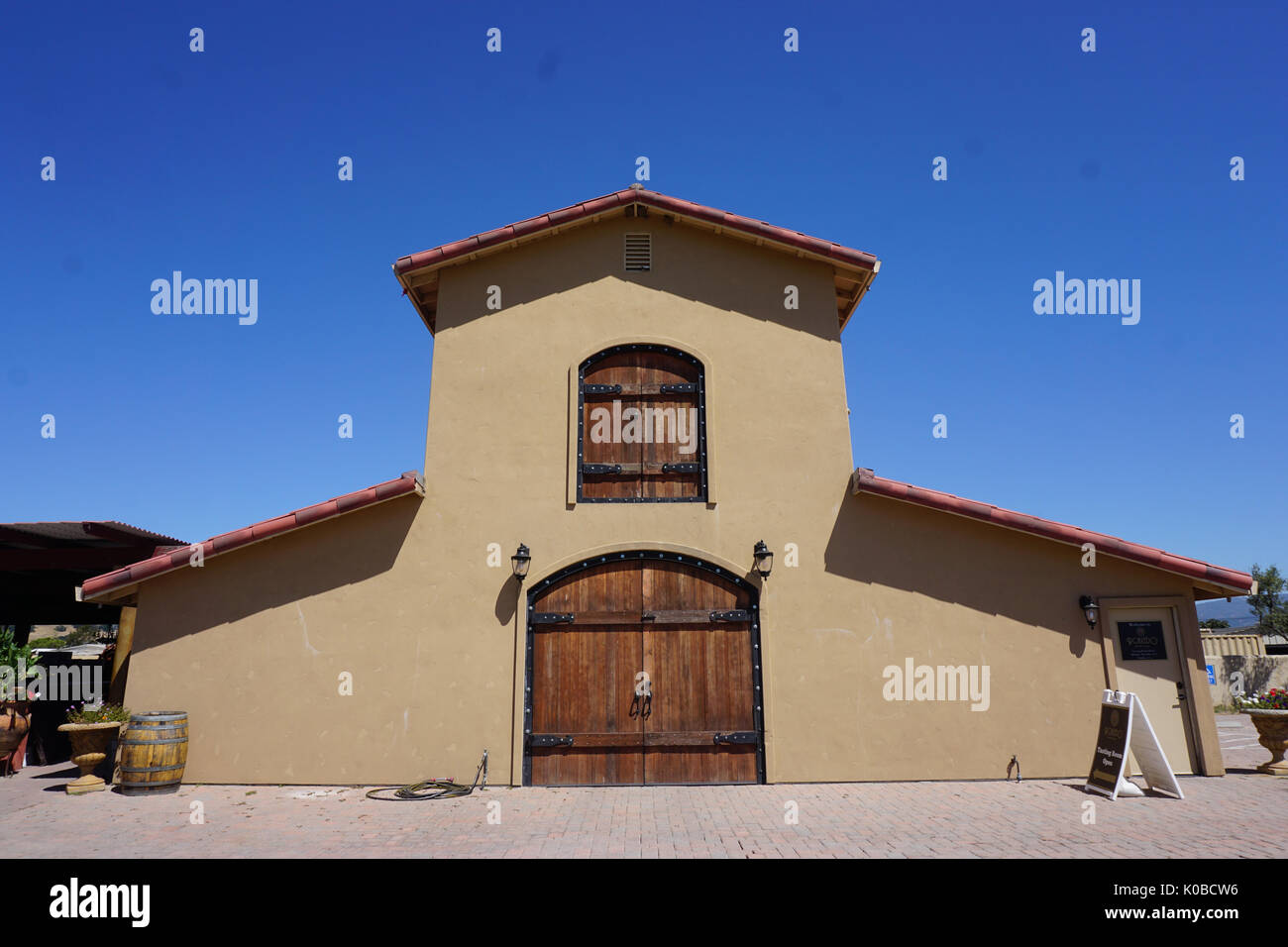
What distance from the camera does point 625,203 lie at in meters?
11.4

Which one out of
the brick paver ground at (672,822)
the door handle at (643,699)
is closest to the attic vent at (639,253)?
the door handle at (643,699)

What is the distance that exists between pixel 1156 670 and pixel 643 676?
7.01 meters

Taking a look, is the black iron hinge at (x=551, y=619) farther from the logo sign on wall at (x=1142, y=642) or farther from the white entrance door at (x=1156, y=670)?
the logo sign on wall at (x=1142, y=642)

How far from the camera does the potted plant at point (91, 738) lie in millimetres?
9527

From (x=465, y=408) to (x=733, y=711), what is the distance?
5.81 m

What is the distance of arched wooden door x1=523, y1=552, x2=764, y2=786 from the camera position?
32.1 ft

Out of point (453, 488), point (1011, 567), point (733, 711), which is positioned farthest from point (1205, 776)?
point (453, 488)

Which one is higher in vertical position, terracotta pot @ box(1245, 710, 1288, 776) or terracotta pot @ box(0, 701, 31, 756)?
terracotta pot @ box(0, 701, 31, 756)

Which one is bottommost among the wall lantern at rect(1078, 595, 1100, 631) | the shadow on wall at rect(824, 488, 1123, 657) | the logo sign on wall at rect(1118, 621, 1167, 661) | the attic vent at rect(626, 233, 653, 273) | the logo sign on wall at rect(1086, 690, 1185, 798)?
the logo sign on wall at rect(1086, 690, 1185, 798)

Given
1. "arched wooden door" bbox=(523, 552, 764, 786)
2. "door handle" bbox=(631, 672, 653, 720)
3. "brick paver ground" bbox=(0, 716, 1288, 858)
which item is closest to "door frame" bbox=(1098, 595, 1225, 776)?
"brick paver ground" bbox=(0, 716, 1288, 858)

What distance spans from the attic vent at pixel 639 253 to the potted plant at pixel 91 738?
9653mm

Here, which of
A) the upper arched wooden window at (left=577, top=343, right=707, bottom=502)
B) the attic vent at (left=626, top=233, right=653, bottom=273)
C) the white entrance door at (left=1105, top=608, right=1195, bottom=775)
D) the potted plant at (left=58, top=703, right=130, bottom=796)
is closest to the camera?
the potted plant at (left=58, top=703, right=130, bottom=796)

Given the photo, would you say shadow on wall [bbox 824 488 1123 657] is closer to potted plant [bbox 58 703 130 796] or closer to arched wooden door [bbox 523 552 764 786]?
arched wooden door [bbox 523 552 764 786]

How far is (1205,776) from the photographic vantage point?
9.73 metres
